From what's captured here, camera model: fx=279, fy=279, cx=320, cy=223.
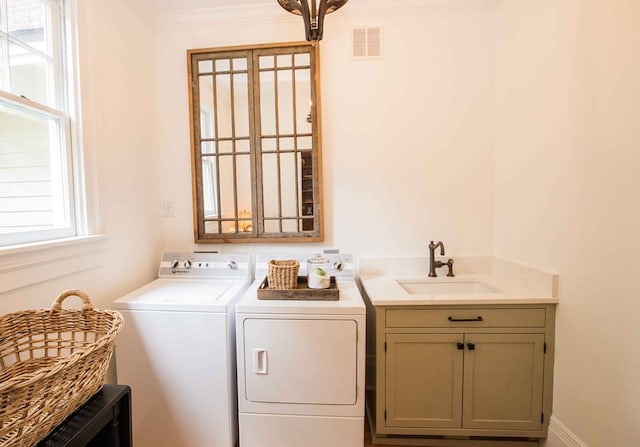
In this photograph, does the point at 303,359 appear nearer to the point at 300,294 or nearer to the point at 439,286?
the point at 300,294

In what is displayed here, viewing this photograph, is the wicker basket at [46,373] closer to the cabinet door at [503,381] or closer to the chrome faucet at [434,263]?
the cabinet door at [503,381]

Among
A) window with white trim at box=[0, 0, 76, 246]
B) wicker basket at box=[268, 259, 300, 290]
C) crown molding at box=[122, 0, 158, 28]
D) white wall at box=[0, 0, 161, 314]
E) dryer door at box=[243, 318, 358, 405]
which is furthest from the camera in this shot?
crown molding at box=[122, 0, 158, 28]

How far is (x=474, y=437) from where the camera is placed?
1.58m

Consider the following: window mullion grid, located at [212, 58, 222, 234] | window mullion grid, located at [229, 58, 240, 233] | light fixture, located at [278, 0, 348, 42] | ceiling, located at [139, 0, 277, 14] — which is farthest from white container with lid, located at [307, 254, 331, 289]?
ceiling, located at [139, 0, 277, 14]

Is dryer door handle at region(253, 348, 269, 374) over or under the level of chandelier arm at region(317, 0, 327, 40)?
under

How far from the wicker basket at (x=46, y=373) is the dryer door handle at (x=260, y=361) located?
0.69 m

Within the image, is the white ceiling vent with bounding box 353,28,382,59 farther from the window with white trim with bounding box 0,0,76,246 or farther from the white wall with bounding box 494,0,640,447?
the window with white trim with bounding box 0,0,76,246

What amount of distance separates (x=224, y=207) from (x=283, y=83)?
100 cm

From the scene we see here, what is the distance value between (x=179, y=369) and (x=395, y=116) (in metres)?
2.07

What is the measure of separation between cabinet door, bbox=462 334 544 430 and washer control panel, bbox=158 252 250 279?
1.46 meters

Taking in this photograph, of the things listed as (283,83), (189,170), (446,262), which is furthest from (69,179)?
(446,262)

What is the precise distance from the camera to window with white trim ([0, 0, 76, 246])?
120cm

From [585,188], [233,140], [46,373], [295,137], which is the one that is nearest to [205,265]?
[233,140]

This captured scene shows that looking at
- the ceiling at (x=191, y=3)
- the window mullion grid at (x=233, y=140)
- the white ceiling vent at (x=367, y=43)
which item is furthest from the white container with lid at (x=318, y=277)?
the ceiling at (x=191, y=3)
